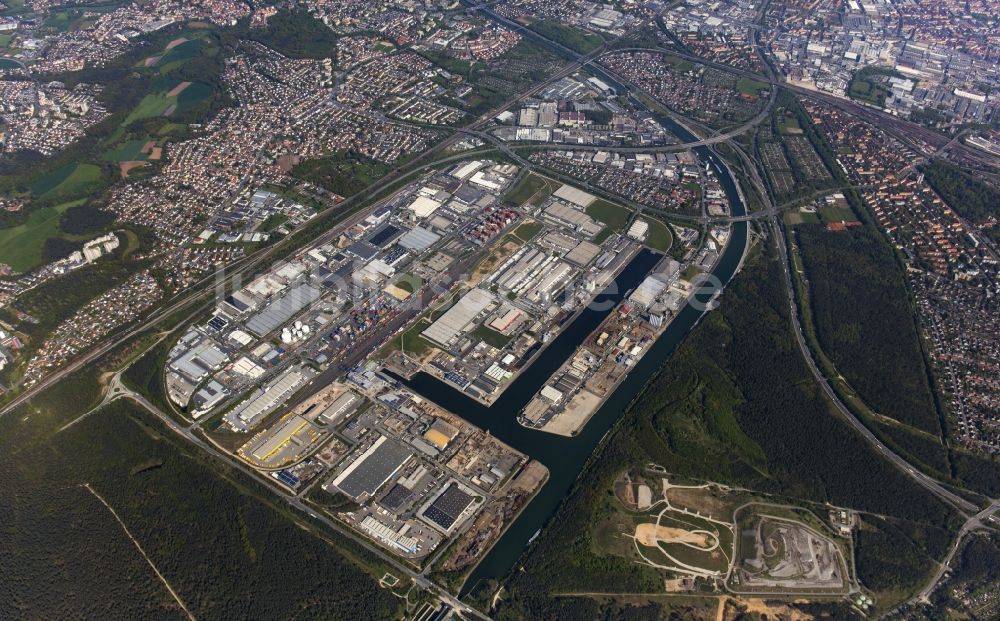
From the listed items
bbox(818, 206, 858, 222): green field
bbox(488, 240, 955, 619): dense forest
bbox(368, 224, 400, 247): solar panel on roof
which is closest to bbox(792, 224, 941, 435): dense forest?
bbox(818, 206, 858, 222): green field

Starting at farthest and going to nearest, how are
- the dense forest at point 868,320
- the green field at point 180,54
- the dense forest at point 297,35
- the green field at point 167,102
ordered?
the dense forest at point 297,35 → the green field at point 180,54 → the green field at point 167,102 → the dense forest at point 868,320

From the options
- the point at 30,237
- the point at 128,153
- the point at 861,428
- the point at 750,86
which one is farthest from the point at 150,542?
the point at 750,86

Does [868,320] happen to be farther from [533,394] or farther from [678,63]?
[678,63]

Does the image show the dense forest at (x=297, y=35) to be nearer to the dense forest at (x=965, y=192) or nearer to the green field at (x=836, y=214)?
the green field at (x=836, y=214)

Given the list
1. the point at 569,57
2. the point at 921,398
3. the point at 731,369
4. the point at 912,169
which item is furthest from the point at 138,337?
the point at 912,169

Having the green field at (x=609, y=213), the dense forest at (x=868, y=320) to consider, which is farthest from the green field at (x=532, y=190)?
the dense forest at (x=868, y=320)

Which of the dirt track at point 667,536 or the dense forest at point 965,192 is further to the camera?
the dense forest at point 965,192

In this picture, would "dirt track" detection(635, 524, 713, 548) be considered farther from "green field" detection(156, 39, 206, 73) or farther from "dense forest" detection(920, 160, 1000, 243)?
"green field" detection(156, 39, 206, 73)
